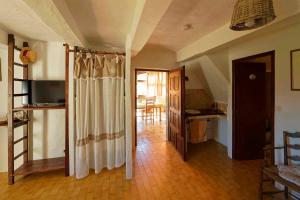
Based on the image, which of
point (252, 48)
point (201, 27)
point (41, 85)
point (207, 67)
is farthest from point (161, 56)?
point (41, 85)

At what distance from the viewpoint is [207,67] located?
377cm

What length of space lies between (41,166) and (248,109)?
12.0 feet

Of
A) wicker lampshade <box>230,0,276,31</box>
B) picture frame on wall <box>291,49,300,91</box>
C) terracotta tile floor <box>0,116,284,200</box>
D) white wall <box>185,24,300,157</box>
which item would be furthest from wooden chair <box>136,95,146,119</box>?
wicker lampshade <box>230,0,276,31</box>

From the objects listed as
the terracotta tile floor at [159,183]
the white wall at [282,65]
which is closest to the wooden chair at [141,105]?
the terracotta tile floor at [159,183]

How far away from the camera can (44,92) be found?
8.70ft

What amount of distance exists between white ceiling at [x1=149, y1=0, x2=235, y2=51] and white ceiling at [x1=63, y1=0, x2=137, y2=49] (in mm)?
507

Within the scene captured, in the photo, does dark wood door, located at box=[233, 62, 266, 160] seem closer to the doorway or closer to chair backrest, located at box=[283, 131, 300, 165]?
chair backrest, located at box=[283, 131, 300, 165]

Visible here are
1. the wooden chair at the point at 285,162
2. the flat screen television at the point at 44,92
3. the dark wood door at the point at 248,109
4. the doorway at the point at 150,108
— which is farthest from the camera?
the doorway at the point at 150,108

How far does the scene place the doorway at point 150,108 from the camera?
14.7 feet

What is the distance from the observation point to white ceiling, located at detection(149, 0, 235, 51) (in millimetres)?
1888

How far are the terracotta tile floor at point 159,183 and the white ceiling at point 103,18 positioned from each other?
2245mm

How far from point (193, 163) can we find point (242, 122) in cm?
120

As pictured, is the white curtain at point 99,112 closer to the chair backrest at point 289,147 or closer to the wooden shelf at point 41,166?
the wooden shelf at point 41,166

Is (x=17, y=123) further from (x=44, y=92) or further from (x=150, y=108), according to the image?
(x=150, y=108)
